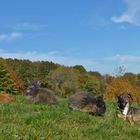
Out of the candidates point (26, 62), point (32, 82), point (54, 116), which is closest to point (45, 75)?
point (26, 62)

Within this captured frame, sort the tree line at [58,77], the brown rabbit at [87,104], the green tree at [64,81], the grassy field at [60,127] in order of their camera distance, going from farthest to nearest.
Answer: the green tree at [64,81], the tree line at [58,77], the brown rabbit at [87,104], the grassy field at [60,127]

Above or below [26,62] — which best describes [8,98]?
below

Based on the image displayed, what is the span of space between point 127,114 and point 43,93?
5.22 m

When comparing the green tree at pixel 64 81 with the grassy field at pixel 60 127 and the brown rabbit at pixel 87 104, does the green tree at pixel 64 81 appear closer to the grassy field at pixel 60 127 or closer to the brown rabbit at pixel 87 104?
the brown rabbit at pixel 87 104

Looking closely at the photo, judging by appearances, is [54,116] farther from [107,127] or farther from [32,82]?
[32,82]

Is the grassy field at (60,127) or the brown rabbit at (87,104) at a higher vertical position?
the brown rabbit at (87,104)

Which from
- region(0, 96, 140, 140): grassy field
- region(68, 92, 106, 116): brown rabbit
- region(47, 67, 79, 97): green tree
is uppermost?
region(47, 67, 79, 97): green tree

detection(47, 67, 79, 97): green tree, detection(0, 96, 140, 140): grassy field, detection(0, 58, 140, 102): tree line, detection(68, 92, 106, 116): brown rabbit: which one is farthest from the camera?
detection(47, 67, 79, 97): green tree

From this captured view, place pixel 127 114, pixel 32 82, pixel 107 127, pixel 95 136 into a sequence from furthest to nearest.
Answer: pixel 32 82 → pixel 127 114 → pixel 107 127 → pixel 95 136

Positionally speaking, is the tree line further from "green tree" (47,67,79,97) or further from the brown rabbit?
the brown rabbit

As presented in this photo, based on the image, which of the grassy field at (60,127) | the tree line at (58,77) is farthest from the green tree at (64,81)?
the grassy field at (60,127)

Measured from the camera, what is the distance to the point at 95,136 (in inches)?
479

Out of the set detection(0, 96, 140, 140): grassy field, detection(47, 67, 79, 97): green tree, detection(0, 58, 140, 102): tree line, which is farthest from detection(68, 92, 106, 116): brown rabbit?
detection(47, 67, 79, 97): green tree

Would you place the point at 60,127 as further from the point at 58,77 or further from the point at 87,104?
the point at 58,77
